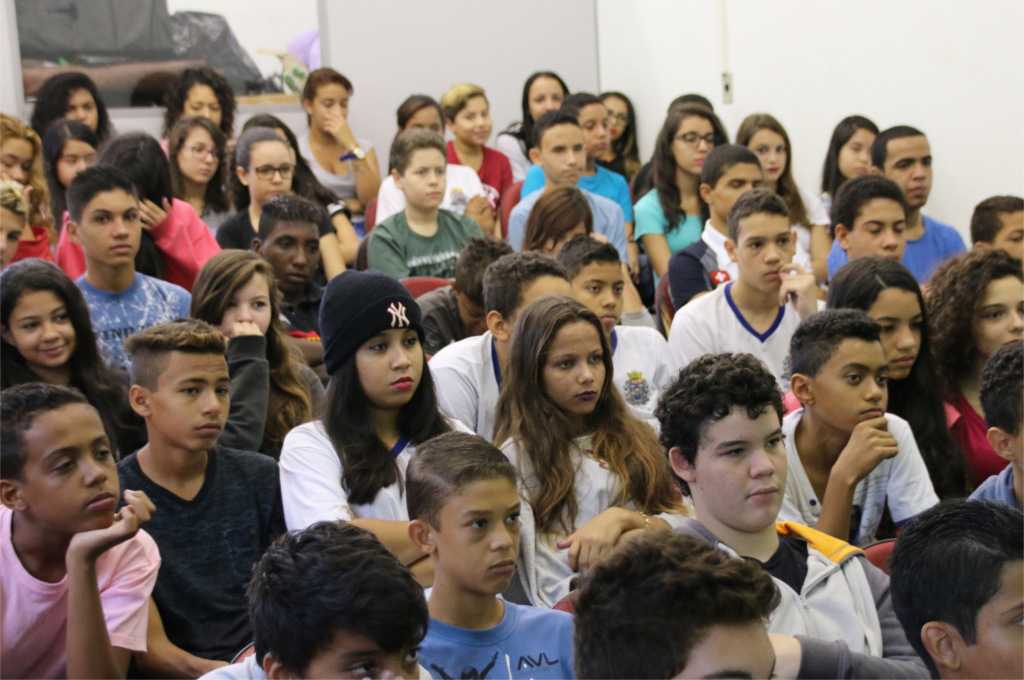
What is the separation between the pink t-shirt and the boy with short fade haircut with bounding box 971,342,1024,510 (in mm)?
1901

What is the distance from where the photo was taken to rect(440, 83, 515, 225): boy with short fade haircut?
592 centimetres

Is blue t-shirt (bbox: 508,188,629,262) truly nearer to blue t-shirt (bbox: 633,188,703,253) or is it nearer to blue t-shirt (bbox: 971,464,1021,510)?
blue t-shirt (bbox: 633,188,703,253)

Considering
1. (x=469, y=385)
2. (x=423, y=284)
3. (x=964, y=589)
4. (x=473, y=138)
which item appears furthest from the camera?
(x=473, y=138)

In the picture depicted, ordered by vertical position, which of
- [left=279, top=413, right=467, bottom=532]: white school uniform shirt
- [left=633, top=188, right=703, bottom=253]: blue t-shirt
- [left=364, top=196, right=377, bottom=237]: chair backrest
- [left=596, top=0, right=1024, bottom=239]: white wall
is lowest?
[left=279, top=413, right=467, bottom=532]: white school uniform shirt

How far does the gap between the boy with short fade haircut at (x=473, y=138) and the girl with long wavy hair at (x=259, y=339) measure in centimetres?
285

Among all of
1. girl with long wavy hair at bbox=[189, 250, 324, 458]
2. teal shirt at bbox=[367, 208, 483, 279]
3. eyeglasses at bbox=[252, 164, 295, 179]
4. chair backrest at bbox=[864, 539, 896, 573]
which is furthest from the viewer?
eyeglasses at bbox=[252, 164, 295, 179]

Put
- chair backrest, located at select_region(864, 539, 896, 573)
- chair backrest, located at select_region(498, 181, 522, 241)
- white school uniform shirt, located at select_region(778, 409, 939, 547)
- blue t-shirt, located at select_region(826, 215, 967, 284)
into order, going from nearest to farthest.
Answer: chair backrest, located at select_region(864, 539, 896, 573) → white school uniform shirt, located at select_region(778, 409, 939, 547) → blue t-shirt, located at select_region(826, 215, 967, 284) → chair backrest, located at select_region(498, 181, 522, 241)

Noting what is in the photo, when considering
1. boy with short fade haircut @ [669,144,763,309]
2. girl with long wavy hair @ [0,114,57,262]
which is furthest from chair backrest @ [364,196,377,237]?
boy with short fade haircut @ [669,144,763,309]

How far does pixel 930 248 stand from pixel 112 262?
10.5 feet

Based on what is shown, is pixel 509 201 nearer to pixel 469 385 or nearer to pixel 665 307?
pixel 665 307

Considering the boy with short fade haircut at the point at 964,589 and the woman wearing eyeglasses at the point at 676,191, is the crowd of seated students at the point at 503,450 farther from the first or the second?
the woman wearing eyeglasses at the point at 676,191

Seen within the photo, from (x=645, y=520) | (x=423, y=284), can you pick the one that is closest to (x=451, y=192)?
(x=423, y=284)

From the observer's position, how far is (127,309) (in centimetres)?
333

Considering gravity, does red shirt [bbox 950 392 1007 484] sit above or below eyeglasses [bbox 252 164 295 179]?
below
